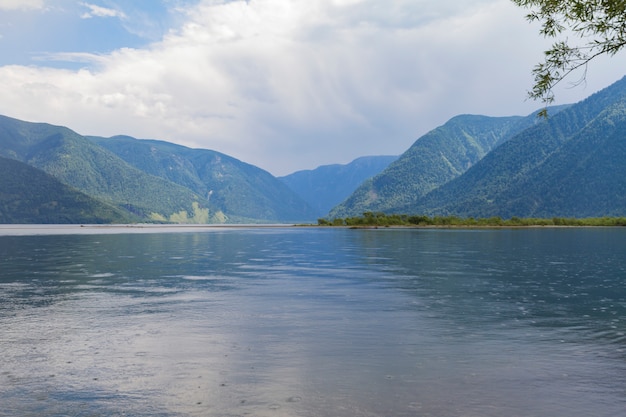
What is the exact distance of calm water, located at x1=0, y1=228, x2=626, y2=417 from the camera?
48.4 ft

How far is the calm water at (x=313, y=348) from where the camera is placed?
14.7 metres

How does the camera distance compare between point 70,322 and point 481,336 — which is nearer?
point 481,336

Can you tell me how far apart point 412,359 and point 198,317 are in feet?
43.0

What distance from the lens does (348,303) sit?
33500 millimetres

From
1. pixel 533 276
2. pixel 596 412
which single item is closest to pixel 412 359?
pixel 596 412

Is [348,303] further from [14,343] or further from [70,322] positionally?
[14,343]

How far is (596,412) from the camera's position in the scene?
46.0 feet

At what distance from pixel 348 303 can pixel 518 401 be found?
19.1 metres

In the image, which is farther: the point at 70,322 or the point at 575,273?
the point at 575,273

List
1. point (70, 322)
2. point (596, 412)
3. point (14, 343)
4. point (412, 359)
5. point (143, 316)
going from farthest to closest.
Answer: point (143, 316) < point (70, 322) < point (14, 343) < point (412, 359) < point (596, 412)

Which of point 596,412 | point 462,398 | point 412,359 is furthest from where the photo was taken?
point 412,359

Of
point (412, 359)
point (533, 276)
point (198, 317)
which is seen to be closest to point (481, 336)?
point (412, 359)

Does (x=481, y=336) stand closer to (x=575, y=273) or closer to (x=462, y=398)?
(x=462, y=398)

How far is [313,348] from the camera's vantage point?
69.5 feet
